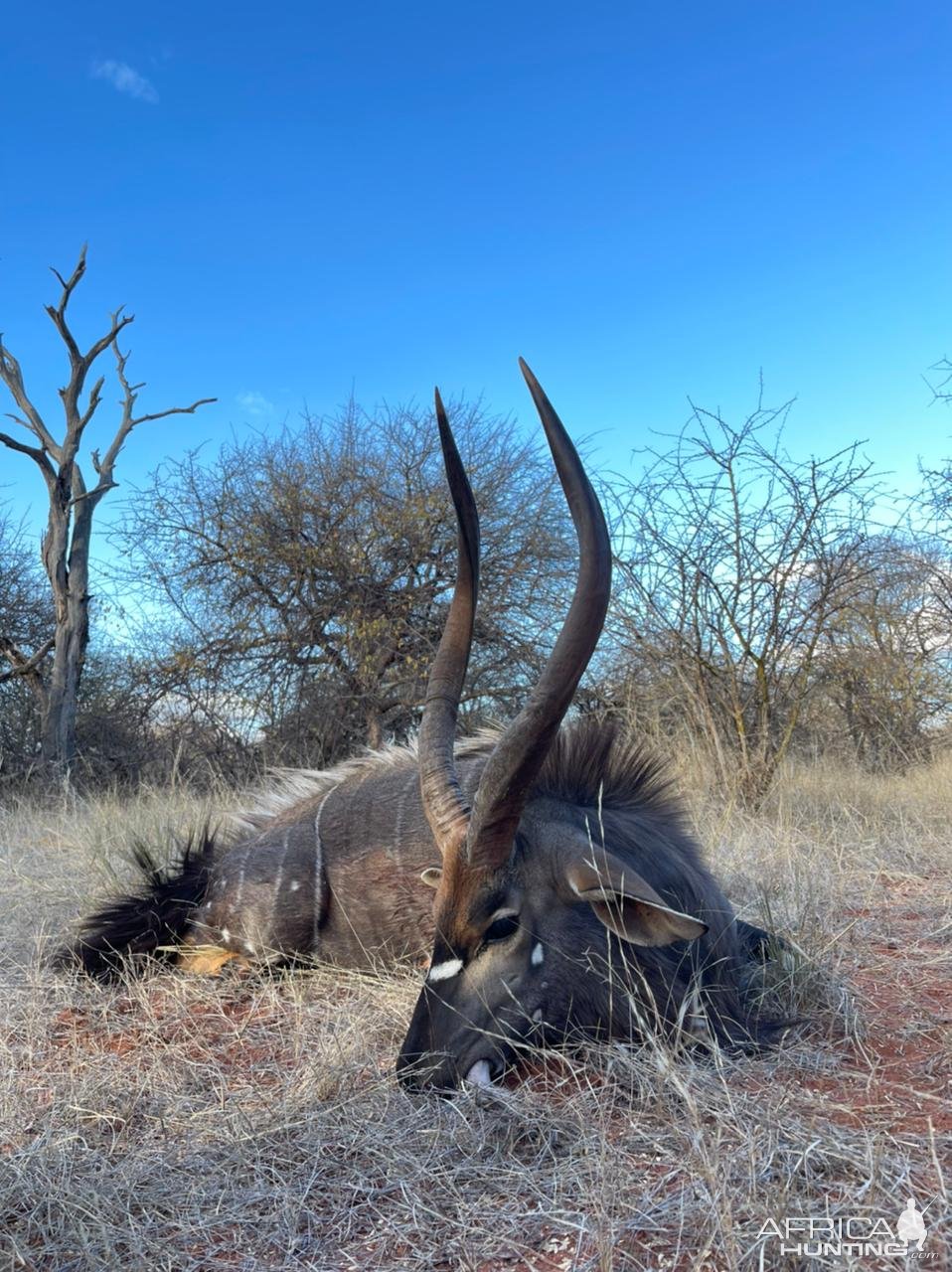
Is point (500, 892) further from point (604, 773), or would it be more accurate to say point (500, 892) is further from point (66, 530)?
point (66, 530)

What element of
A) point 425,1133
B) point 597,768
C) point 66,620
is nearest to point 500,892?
point 425,1133

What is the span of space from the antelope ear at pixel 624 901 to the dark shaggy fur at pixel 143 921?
2283mm

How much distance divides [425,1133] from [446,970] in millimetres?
542

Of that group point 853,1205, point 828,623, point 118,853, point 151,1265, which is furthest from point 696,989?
point 828,623

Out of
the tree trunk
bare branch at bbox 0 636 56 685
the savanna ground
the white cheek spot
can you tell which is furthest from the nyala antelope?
bare branch at bbox 0 636 56 685

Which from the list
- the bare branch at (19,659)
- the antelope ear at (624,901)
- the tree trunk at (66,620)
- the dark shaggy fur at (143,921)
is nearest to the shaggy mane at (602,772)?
the antelope ear at (624,901)

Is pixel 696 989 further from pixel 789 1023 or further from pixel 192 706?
pixel 192 706

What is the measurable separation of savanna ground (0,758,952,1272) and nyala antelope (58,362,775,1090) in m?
0.18

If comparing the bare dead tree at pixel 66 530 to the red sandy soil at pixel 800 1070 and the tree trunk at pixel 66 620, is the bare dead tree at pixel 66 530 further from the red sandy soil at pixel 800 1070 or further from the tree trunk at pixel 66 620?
the red sandy soil at pixel 800 1070

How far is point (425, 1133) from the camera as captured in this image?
93.5 inches

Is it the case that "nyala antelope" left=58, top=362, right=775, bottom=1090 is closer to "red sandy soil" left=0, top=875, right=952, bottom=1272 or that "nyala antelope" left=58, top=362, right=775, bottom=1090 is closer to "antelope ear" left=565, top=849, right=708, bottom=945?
"antelope ear" left=565, top=849, right=708, bottom=945

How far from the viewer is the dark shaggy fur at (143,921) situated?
13.8 ft

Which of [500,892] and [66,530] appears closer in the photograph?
[500,892]

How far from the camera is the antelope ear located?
2820mm
